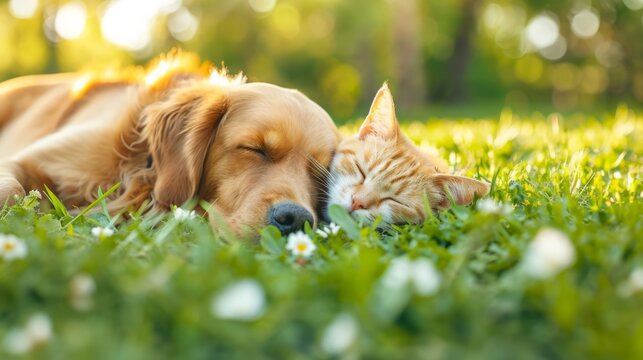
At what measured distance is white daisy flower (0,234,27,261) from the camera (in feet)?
5.40

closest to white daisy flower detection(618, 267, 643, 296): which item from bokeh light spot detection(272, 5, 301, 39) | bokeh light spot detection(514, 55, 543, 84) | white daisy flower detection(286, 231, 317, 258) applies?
white daisy flower detection(286, 231, 317, 258)

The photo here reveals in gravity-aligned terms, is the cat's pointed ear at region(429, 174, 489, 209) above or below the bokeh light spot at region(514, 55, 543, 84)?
above

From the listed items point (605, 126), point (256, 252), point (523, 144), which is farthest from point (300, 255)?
point (605, 126)

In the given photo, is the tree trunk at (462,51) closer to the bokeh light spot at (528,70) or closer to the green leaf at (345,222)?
the bokeh light spot at (528,70)

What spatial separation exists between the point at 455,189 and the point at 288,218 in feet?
2.56

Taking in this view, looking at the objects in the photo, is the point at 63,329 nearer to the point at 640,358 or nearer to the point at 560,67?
the point at 640,358

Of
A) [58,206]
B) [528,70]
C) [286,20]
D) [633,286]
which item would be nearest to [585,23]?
[528,70]

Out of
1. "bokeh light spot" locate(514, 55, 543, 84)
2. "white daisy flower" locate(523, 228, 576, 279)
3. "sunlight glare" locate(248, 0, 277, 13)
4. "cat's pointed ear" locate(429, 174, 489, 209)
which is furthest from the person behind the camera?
"bokeh light spot" locate(514, 55, 543, 84)

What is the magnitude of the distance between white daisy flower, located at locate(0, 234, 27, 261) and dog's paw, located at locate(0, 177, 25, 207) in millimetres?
1359

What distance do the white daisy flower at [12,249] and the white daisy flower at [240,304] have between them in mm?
602

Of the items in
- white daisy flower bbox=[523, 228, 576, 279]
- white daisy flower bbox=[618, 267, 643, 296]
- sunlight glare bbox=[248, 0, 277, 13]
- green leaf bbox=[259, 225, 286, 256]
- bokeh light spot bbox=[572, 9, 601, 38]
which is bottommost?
sunlight glare bbox=[248, 0, 277, 13]

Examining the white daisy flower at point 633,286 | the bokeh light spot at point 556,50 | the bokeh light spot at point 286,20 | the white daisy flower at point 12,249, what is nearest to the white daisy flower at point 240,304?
the white daisy flower at point 12,249

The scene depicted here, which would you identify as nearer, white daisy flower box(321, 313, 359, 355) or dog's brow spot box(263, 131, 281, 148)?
white daisy flower box(321, 313, 359, 355)

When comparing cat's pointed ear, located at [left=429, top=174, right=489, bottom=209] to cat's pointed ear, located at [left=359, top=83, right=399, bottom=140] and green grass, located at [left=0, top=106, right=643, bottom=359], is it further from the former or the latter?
green grass, located at [left=0, top=106, right=643, bottom=359]
